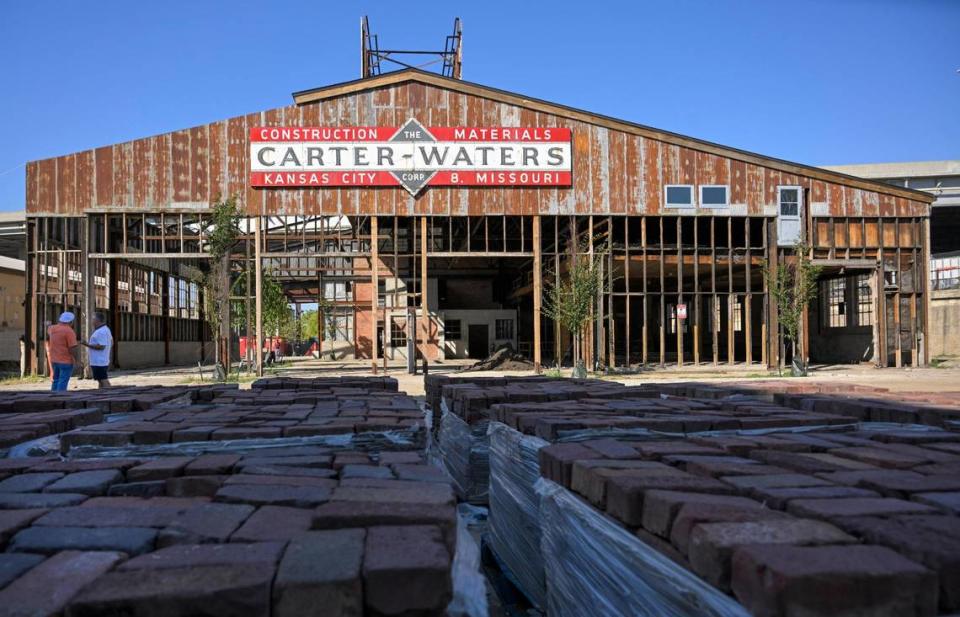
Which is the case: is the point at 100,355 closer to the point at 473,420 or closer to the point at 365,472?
the point at 473,420

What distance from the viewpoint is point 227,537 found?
2.38 metres

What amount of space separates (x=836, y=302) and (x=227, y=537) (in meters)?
30.8

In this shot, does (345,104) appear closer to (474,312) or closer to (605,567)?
(474,312)

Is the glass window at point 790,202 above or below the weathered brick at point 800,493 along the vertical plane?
above

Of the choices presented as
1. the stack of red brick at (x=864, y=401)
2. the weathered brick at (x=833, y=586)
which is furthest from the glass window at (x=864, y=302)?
the weathered brick at (x=833, y=586)

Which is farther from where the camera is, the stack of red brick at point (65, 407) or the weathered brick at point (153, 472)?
the stack of red brick at point (65, 407)

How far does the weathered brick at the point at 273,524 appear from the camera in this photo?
237cm

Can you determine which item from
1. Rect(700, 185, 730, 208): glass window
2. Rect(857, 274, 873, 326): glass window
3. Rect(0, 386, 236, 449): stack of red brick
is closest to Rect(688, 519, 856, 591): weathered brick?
Rect(0, 386, 236, 449): stack of red brick

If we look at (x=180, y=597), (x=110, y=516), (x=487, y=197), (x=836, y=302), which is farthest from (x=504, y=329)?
(x=180, y=597)

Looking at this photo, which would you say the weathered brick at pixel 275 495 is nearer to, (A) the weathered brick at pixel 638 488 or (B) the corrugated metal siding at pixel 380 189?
(A) the weathered brick at pixel 638 488

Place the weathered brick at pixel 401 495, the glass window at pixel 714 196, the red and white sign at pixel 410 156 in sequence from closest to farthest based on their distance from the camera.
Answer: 1. the weathered brick at pixel 401 495
2. the red and white sign at pixel 410 156
3. the glass window at pixel 714 196

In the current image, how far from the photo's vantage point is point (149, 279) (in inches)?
1131

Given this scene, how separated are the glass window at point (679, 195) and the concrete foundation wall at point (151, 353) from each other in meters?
19.4

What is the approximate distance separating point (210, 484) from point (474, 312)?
30.5 m
